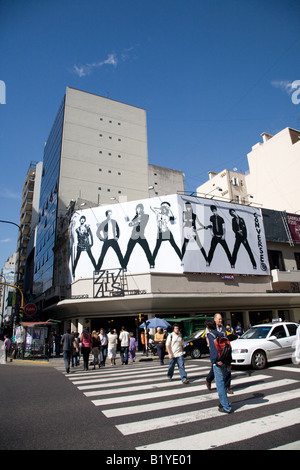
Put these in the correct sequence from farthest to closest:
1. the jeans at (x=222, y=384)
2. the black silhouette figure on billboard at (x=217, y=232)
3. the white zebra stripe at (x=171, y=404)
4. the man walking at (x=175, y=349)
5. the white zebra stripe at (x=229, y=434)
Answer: the black silhouette figure on billboard at (x=217, y=232) < the man walking at (x=175, y=349) < the white zebra stripe at (x=171, y=404) < the jeans at (x=222, y=384) < the white zebra stripe at (x=229, y=434)

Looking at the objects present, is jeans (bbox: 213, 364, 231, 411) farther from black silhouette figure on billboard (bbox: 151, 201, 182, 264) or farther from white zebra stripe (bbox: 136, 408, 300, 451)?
black silhouette figure on billboard (bbox: 151, 201, 182, 264)

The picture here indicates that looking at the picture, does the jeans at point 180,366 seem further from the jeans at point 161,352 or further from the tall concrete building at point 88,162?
the tall concrete building at point 88,162

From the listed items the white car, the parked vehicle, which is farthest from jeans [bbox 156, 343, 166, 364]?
the white car

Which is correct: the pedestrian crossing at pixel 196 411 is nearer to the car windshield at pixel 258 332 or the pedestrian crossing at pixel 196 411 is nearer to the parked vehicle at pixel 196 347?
the car windshield at pixel 258 332

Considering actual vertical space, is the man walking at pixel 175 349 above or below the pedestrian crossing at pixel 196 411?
above

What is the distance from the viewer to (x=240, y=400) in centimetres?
584

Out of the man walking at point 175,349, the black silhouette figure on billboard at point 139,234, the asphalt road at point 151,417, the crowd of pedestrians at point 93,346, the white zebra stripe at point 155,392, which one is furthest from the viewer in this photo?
Answer: the black silhouette figure on billboard at point 139,234

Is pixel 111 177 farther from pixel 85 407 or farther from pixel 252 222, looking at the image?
pixel 85 407

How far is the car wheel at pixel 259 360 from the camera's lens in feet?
30.6

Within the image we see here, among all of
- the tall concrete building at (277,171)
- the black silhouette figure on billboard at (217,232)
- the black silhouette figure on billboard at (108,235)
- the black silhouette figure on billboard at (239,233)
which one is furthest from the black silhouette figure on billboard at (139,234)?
the tall concrete building at (277,171)

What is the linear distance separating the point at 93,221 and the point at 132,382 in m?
20.5

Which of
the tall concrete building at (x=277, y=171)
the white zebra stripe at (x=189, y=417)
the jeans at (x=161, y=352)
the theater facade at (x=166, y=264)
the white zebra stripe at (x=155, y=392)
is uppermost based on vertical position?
the tall concrete building at (x=277, y=171)

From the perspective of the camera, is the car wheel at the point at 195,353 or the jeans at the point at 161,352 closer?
the jeans at the point at 161,352

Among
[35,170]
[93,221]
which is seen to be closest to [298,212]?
[93,221]
